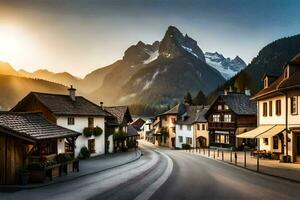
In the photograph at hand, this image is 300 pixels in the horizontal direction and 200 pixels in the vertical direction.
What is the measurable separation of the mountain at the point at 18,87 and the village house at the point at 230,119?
428 ft

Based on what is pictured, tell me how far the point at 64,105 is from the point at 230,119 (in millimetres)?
32999

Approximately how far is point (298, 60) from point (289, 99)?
491cm

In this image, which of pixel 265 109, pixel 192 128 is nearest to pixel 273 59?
pixel 192 128

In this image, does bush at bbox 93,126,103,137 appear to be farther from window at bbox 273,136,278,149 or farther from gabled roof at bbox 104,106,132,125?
window at bbox 273,136,278,149

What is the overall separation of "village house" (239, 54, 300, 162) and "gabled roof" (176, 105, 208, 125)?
119ft

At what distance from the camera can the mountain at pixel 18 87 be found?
186625mm

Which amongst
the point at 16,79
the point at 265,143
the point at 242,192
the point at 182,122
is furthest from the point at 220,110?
the point at 16,79

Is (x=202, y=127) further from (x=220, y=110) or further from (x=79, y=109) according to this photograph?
(x=79, y=109)

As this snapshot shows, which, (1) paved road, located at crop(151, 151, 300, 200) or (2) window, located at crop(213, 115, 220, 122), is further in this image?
(2) window, located at crop(213, 115, 220, 122)

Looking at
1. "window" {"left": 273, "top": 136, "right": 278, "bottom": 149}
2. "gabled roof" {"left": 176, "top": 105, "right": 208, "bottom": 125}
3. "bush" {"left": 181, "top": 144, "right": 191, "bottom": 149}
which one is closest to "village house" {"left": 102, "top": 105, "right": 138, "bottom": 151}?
"bush" {"left": 181, "top": 144, "right": 191, "bottom": 149}

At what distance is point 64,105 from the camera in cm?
4797

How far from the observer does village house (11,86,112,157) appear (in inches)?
1766

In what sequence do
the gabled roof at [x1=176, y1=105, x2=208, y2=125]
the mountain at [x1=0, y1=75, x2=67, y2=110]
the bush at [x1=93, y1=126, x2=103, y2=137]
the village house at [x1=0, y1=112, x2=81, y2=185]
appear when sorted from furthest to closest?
the mountain at [x1=0, y1=75, x2=67, y2=110] < the gabled roof at [x1=176, y1=105, x2=208, y2=125] < the bush at [x1=93, y1=126, x2=103, y2=137] < the village house at [x1=0, y1=112, x2=81, y2=185]

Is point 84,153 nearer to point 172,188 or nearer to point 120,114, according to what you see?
point 120,114
